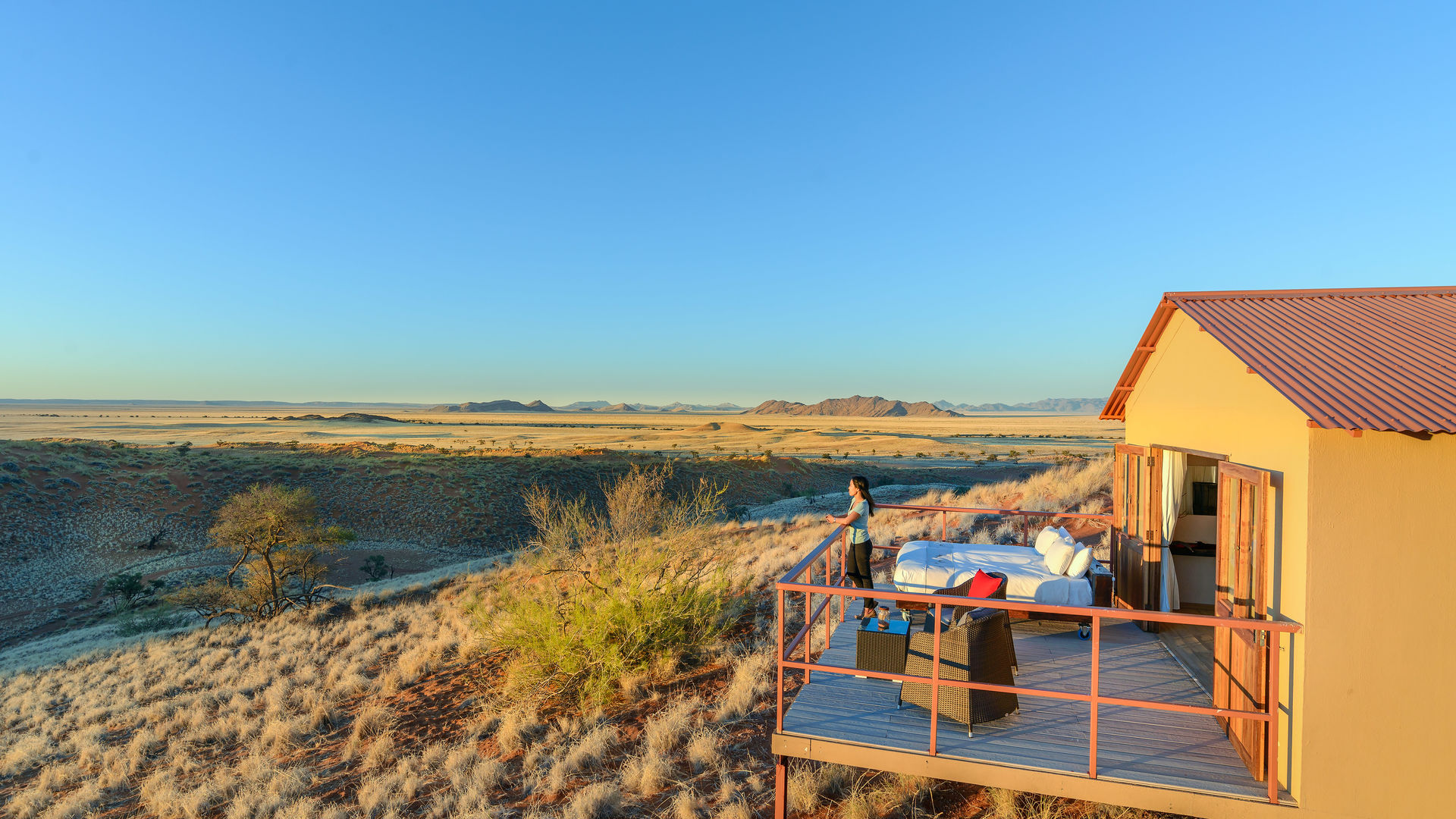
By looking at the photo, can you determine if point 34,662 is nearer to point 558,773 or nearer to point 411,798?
point 411,798

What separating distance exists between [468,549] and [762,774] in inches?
1053

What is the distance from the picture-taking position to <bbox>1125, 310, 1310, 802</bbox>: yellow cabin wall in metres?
3.94

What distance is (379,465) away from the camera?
3853 cm

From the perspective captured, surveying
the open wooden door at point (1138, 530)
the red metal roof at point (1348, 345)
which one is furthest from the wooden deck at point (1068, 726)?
the red metal roof at point (1348, 345)

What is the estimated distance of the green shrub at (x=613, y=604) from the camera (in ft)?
27.1

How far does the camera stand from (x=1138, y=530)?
7488 mm

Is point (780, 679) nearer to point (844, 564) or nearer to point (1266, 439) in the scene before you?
point (844, 564)

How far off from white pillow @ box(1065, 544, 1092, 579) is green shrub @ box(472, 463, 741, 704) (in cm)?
428

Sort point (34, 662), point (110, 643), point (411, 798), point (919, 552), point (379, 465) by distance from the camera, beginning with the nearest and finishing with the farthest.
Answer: point (411, 798)
point (919, 552)
point (34, 662)
point (110, 643)
point (379, 465)

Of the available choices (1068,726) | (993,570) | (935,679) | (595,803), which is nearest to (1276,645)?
(1068,726)

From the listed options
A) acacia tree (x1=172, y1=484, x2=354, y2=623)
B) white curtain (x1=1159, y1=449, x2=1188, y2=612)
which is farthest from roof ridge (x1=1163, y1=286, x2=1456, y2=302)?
acacia tree (x1=172, y1=484, x2=354, y2=623)

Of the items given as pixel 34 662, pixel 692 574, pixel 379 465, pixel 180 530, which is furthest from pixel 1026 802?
pixel 379 465

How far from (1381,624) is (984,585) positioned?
3.22 m

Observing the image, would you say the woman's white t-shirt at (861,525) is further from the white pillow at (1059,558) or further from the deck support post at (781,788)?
the deck support post at (781,788)
